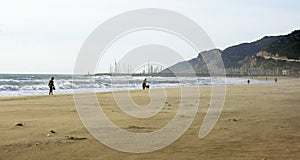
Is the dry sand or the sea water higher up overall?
the dry sand

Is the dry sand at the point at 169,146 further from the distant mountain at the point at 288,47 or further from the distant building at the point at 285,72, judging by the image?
the distant mountain at the point at 288,47

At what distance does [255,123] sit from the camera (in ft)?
36.7

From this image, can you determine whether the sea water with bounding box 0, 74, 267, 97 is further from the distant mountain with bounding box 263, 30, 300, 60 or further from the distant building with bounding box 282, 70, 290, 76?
the distant mountain with bounding box 263, 30, 300, 60

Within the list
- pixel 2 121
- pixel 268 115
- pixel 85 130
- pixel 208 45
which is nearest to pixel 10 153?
pixel 85 130

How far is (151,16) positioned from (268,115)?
490 centimetres

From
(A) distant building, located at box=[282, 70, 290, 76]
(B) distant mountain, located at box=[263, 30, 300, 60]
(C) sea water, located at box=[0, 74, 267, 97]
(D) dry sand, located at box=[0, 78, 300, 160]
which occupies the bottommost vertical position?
(C) sea water, located at box=[0, 74, 267, 97]

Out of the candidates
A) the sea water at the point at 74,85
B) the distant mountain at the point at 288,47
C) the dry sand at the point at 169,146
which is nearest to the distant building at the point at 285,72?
the distant mountain at the point at 288,47

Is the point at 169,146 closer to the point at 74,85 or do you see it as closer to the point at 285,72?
the point at 74,85

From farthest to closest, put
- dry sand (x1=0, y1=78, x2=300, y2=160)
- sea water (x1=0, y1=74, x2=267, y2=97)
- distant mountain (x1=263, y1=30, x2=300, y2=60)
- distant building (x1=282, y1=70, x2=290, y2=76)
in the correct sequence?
1. distant mountain (x1=263, y1=30, x2=300, y2=60)
2. distant building (x1=282, y1=70, x2=290, y2=76)
3. sea water (x1=0, y1=74, x2=267, y2=97)
4. dry sand (x1=0, y1=78, x2=300, y2=160)

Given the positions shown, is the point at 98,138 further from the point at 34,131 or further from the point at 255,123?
the point at 255,123

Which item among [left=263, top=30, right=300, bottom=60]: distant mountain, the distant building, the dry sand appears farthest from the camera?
[left=263, top=30, right=300, bottom=60]: distant mountain

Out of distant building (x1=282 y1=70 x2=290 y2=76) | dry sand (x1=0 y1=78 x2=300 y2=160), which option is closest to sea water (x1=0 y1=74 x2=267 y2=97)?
dry sand (x1=0 y1=78 x2=300 y2=160)

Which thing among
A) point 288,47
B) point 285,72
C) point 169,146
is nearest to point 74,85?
point 169,146

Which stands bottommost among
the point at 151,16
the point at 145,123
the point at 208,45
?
the point at 145,123
